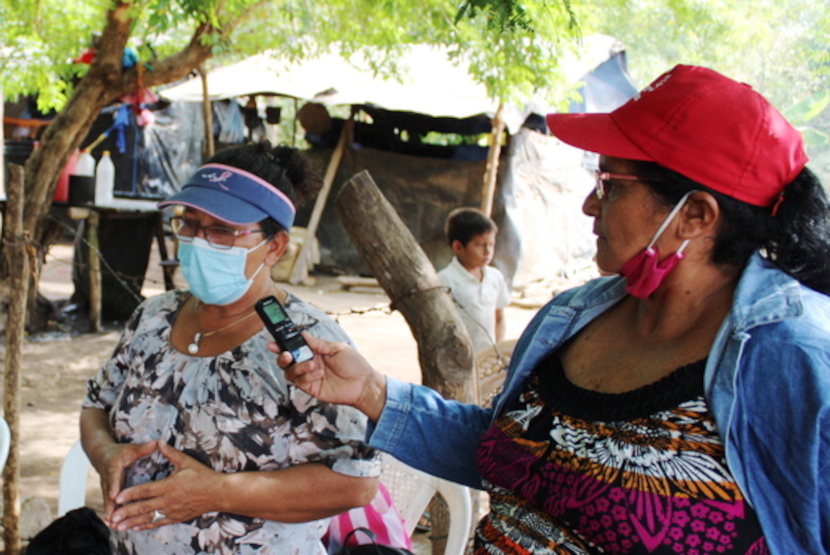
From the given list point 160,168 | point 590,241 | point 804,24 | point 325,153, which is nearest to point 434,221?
point 325,153

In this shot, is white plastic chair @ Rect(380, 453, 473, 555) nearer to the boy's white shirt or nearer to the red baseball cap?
the red baseball cap

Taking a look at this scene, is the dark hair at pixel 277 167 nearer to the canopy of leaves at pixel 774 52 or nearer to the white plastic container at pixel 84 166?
the white plastic container at pixel 84 166

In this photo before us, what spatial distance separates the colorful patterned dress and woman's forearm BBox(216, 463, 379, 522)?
22.8 inches

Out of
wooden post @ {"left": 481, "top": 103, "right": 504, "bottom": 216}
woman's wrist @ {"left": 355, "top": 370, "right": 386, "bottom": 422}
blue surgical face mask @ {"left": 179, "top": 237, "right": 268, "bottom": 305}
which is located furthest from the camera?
wooden post @ {"left": 481, "top": 103, "right": 504, "bottom": 216}

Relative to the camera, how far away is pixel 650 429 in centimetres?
144

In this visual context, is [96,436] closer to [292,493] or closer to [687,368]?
[292,493]

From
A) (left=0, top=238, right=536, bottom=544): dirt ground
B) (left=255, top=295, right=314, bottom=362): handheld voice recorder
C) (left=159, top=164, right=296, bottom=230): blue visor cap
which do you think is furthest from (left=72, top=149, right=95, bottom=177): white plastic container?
(left=255, top=295, right=314, bottom=362): handheld voice recorder

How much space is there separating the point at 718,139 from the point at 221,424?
153cm

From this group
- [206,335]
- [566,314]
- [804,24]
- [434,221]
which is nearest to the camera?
[566,314]

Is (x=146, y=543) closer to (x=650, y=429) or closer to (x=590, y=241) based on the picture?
(x=650, y=429)

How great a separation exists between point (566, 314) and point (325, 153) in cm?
1271

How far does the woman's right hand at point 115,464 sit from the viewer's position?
2.09m

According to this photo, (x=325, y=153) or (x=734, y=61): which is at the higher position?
(x=734, y=61)

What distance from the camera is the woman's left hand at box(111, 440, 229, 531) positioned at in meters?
2.05
